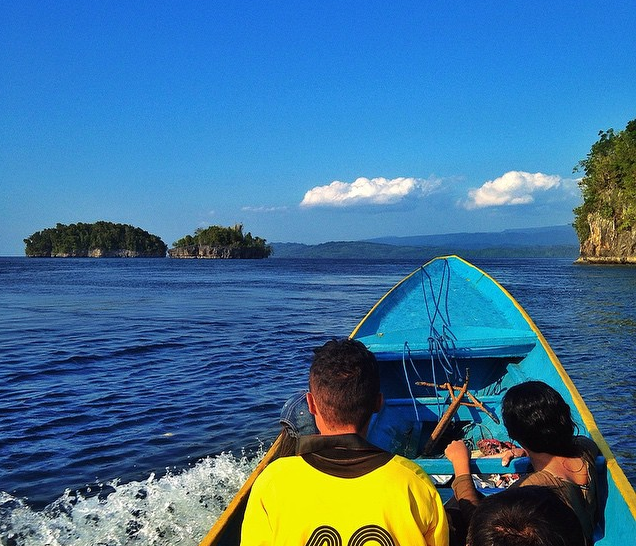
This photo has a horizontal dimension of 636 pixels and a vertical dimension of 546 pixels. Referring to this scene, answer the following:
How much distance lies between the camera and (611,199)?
Answer: 75.2m

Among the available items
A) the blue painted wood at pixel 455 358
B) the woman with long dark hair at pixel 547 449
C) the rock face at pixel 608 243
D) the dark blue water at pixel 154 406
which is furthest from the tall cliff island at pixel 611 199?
the woman with long dark hair at pixel 547 449

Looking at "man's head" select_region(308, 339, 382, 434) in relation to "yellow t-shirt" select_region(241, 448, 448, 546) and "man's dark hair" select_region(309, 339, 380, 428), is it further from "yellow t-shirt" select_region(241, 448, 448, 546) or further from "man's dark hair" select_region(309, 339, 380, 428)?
"yellow t-shirt" select_region(241, 448, 448, 546)

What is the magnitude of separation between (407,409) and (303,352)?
9.86m

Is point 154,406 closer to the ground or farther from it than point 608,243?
closer to the ground

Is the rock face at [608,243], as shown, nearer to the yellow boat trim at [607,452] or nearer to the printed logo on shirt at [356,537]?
the yellow boat trim at [607,452]

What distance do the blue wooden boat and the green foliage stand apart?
68.0 meters

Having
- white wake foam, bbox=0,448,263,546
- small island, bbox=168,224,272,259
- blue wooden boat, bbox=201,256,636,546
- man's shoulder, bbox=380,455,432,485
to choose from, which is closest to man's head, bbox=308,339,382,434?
man's shoulder, bbox=380,455,432,485

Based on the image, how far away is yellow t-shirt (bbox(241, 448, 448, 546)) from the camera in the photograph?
2.19 meters

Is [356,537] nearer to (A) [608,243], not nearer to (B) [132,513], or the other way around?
(B) [132,513]

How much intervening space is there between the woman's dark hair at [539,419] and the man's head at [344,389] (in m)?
0.98

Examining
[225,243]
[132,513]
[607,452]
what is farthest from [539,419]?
[225,243]

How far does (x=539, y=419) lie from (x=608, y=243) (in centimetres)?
8501

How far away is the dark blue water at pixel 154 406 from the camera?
6.69 metres

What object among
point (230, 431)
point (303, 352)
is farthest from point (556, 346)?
point (230, 431)
